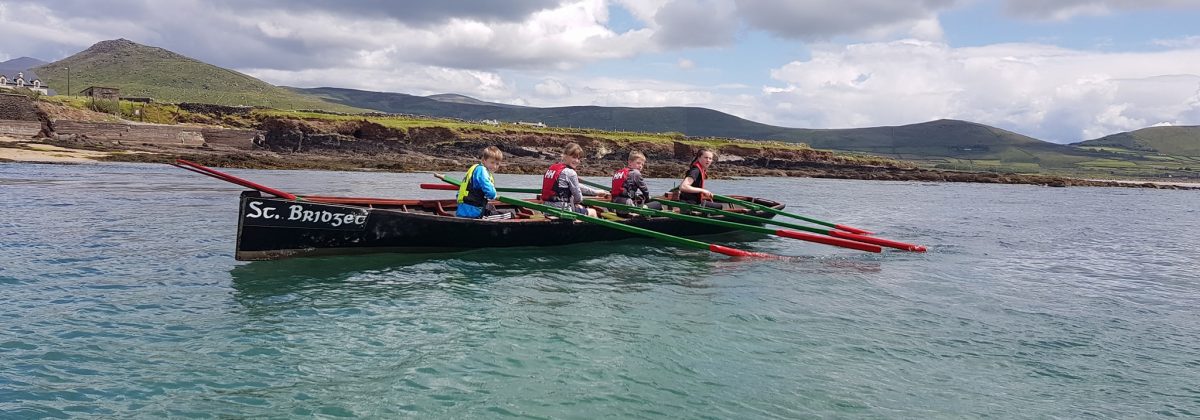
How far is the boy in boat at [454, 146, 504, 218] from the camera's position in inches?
500

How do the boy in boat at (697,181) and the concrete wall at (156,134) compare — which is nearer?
the boy in boat at (697,181)

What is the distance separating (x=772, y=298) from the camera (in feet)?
36.3

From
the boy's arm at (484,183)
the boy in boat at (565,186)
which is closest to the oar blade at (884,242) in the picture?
the boy in boat at (565,186)

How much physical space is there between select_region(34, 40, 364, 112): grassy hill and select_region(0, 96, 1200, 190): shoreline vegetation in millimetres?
63754

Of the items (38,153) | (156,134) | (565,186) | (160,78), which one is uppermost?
(160,78)

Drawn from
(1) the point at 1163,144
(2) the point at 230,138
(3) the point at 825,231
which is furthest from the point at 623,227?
(1) the point at 1163,144

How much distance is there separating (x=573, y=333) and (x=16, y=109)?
6065cm

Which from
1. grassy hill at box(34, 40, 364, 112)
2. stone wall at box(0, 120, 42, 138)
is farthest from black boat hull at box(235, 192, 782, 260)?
grassy hill at box(34, 40, 364, 112)

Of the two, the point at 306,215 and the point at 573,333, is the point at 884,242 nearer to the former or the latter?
the point at 573,333

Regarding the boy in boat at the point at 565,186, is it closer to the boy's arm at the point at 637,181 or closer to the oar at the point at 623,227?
the oar at the point at 623,227

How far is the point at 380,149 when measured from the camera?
60594 millimetres

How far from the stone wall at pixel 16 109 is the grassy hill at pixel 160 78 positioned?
2825 inches

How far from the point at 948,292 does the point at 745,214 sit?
681 cm

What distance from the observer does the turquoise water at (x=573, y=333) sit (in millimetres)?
6320
